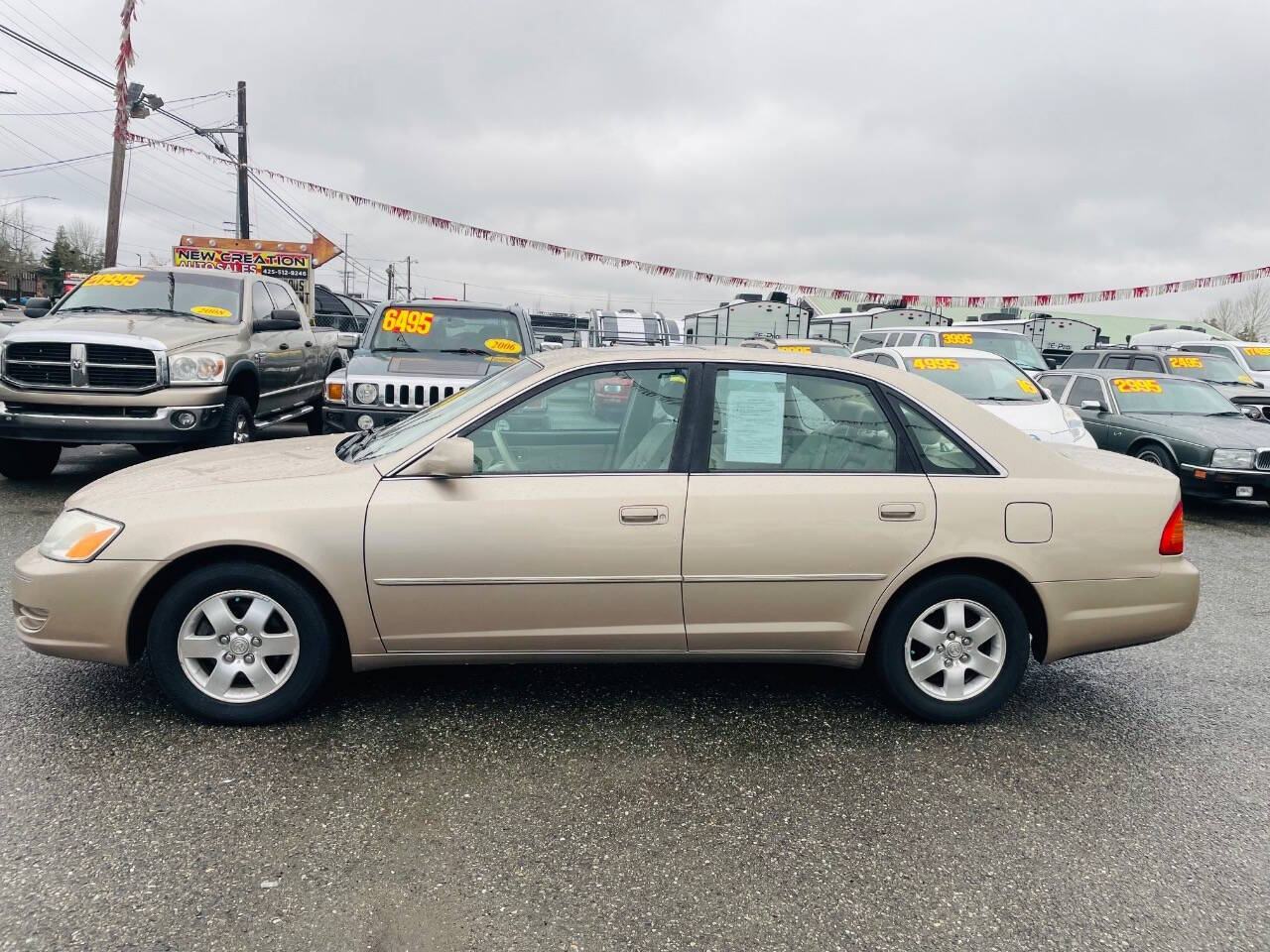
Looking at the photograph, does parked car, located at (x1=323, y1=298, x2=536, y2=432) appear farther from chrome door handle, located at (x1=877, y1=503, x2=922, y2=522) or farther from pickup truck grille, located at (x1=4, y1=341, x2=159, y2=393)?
chrome door handle, located at (x1=877, y1=503, x2=922, y2=522)

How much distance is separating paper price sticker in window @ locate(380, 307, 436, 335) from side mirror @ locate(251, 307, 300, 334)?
866 millimetres

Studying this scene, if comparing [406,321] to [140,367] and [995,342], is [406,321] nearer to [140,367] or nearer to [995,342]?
[140,367]

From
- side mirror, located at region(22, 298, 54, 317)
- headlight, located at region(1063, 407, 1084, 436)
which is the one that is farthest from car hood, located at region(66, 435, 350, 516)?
headlight, located at region(1063, 407, 1084, 436)

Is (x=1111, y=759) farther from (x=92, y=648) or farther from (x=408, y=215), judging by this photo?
(x=408, y=215)

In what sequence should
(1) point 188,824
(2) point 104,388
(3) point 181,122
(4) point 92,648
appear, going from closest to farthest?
(1) point 188,824 → (4) point 92,648 → (2) point 104,388 → (3) point 181,122

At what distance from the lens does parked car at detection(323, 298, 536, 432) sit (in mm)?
7941

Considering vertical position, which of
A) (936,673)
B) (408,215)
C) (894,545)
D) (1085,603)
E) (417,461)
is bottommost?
(936,673)

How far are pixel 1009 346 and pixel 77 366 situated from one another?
1367 cm

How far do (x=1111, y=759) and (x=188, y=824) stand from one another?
10.9 ft

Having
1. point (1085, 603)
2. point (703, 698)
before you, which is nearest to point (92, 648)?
point (703, 698)

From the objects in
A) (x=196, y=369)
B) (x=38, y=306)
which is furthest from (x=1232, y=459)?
(x=38, y=306)

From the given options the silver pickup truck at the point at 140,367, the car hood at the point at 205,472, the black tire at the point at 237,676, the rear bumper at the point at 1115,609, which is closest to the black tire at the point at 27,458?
the silver pickup truck at the point at 140,367

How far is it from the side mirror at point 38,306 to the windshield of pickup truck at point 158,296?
1.81ft

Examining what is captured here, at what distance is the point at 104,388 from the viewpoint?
286 inches
